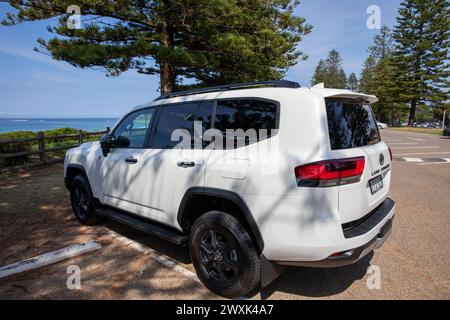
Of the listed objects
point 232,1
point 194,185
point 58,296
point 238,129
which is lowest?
point 58,296

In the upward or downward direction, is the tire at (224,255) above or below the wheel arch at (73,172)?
below

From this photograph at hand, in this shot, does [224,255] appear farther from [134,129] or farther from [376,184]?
[134,129]

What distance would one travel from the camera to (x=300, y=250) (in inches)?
87.0

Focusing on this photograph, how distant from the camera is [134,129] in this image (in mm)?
3828

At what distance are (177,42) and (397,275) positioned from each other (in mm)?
10301

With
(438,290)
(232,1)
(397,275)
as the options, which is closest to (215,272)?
(397,275)

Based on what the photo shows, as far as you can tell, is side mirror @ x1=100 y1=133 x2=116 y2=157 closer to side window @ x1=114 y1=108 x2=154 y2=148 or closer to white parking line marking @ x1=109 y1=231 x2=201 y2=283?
side window @ x1=114 y1=108 x2=154 y2=148

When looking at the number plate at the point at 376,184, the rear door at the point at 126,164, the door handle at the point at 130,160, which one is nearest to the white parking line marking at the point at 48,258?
the rear door at the point at 126,164

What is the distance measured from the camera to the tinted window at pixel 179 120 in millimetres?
2977

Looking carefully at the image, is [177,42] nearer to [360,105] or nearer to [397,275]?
[360,105]

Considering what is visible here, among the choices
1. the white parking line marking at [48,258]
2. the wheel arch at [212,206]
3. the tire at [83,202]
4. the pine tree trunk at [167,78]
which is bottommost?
the white parking line marking at [48,258]

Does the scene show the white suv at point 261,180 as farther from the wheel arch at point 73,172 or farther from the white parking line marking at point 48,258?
→ the wheel arch at point 73,172

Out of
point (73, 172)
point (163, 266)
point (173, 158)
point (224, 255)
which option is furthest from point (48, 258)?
point (224, 255)

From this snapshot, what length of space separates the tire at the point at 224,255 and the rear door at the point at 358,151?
873 millimetres
